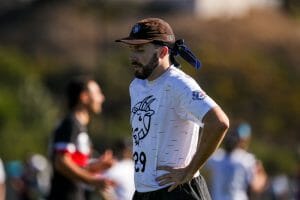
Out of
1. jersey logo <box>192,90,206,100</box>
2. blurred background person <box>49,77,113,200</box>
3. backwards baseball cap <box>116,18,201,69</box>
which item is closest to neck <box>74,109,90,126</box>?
blurred background person <box>49,77,113,200</box>

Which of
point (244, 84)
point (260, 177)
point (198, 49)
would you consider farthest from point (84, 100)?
point (198, 49)

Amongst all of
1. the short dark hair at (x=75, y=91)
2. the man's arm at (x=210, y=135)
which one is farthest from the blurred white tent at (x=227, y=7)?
the man's arm at (x=210, y=135)

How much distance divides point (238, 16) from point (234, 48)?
8.66 metres

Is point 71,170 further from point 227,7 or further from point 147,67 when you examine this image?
point 227,7

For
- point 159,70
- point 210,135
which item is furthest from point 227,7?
point 210,135

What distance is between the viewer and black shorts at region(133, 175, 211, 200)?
9078mm

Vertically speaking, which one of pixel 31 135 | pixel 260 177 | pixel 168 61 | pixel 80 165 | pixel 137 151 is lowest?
pixel 31 135

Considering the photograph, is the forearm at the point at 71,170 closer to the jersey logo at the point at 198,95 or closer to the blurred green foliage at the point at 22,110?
the jersey logo at the point at 198,95

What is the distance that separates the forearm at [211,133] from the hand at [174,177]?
14cm

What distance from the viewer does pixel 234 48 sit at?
2908 inches

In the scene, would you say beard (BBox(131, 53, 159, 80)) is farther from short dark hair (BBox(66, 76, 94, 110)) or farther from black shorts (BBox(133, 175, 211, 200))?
short dark hair (BBox(66, 76, 94, 110))

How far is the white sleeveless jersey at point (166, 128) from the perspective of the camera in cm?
908

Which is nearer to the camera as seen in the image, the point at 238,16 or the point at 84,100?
the point at 84,100

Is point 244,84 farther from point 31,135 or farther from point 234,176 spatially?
point 234,176
